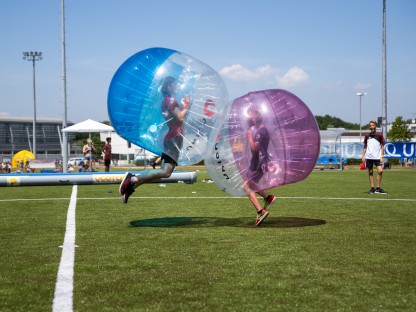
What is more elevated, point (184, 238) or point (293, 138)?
point (293, 138)

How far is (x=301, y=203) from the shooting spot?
1213 centimetres

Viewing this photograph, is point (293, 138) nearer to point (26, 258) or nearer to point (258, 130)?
point (258, 130)

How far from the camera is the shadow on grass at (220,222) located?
8602mm

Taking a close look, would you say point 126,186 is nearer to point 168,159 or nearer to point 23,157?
point 168,159

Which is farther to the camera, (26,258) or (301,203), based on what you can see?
(301,203)

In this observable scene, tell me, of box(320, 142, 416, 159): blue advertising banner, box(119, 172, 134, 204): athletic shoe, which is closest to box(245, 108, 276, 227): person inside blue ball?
box(119, 172, 134, 204): athletic shoe

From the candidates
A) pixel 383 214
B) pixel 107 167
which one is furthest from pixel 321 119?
pixel 383 214

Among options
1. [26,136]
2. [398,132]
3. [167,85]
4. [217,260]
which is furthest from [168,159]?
[26,136]

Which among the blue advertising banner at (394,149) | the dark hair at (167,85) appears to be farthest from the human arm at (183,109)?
the blue advertising banner at (394,149)

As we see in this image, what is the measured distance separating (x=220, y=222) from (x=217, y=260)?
325cm

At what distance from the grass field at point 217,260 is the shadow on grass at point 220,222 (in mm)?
17

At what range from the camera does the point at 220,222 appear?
8.98 metres

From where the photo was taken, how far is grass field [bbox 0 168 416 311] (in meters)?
4.23

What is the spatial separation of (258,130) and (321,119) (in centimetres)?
17894
